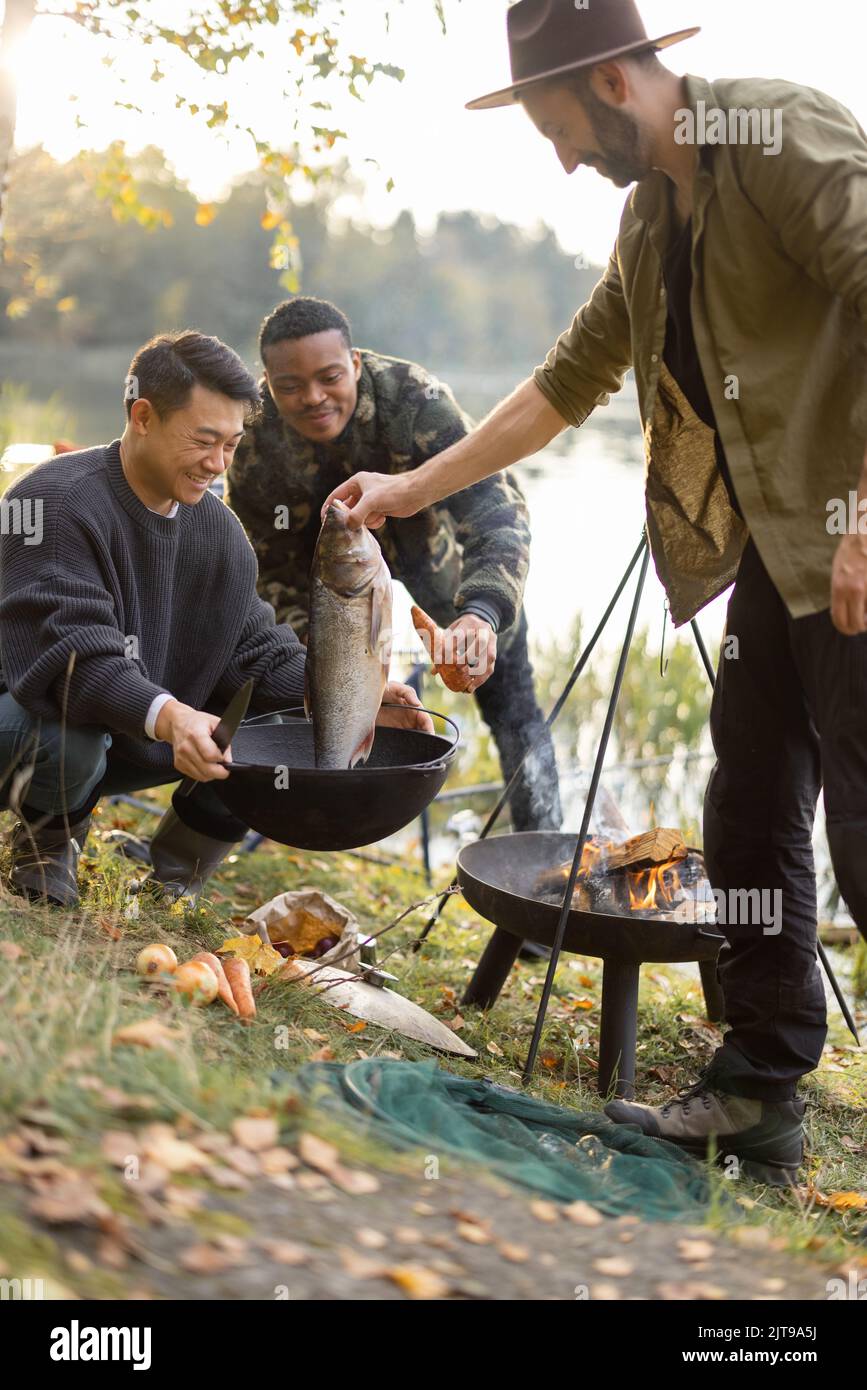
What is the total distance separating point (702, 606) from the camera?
3.07 meters

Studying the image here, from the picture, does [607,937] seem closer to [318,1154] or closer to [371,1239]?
[318,1154]

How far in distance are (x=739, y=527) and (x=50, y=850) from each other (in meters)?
2.18

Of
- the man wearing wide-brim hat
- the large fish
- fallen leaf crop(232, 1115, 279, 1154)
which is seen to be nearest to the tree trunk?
the large fish

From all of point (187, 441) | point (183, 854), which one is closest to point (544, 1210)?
point (183, 854)

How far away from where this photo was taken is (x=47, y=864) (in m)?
3.54

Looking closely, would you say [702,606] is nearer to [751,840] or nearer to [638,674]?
[751,840]

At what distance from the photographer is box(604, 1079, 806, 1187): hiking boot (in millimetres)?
3025

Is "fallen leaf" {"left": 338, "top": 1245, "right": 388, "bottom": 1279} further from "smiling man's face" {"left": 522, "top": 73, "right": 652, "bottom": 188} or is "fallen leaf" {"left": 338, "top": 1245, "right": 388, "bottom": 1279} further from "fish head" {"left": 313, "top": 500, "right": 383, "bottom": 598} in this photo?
"smiling man's face" {"left": 522, "top": 73, "right": 652, "bottom": 188}

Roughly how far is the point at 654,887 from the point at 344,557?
4.96 ft

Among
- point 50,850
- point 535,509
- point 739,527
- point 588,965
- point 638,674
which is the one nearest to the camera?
point 739,527

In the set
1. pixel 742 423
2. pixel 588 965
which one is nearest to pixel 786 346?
pixel 742 423

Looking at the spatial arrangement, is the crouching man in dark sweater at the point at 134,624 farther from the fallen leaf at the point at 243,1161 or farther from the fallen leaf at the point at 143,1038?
the fallen leaf at the point at 243,1161

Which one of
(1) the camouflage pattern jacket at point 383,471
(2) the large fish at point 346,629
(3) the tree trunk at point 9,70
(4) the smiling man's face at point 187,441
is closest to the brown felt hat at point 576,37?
(2) the large fish at point 346,629
